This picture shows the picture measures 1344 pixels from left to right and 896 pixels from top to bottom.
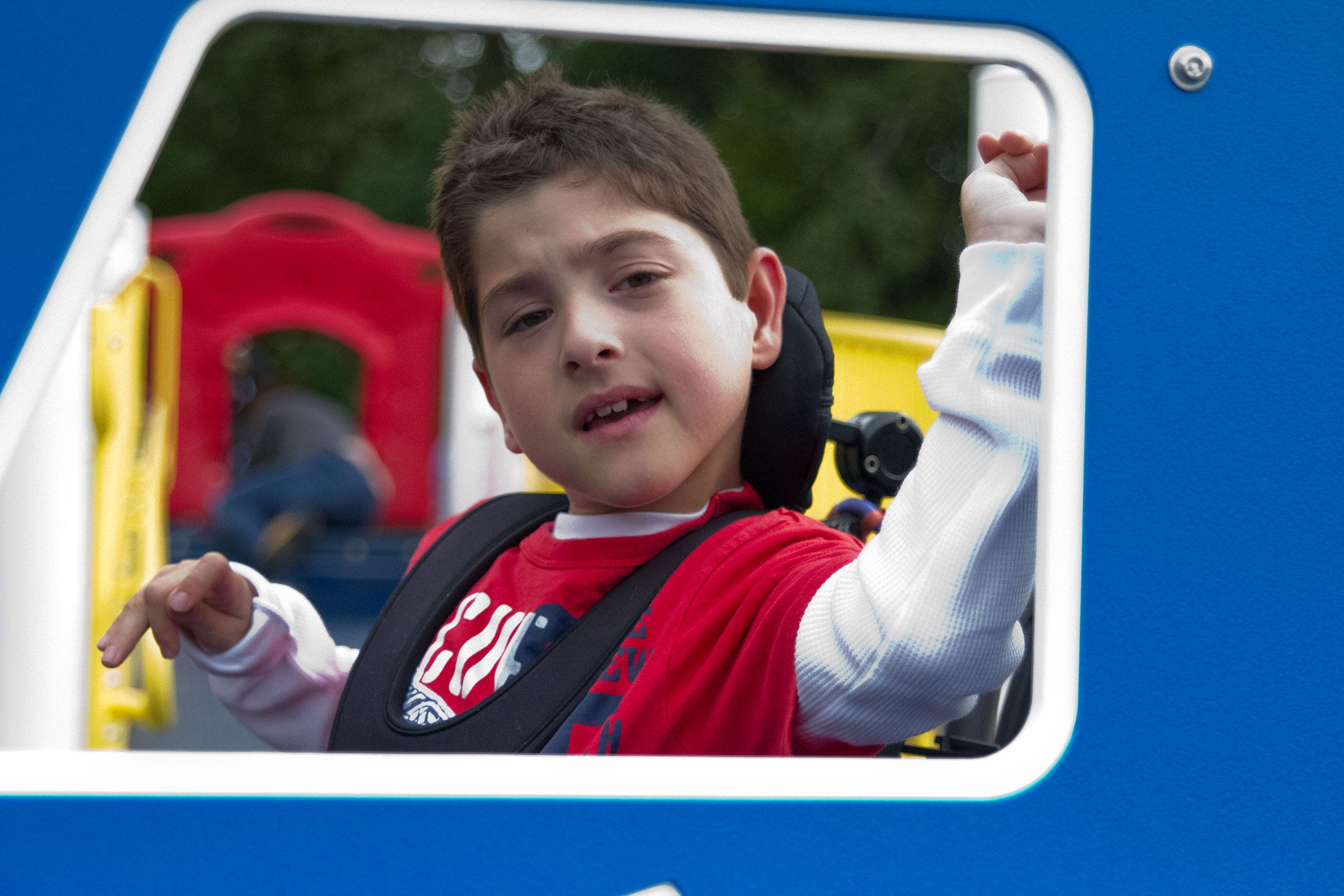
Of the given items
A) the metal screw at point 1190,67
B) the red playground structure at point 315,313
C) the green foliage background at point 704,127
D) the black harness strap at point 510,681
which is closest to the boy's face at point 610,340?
the black harness strap at point 510,681

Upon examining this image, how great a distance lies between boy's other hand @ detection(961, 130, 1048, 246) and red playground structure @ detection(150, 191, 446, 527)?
7.23m

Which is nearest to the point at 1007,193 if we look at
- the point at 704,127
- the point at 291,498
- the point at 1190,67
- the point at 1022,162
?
the point at 1022,162

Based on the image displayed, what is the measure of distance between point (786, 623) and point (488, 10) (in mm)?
549

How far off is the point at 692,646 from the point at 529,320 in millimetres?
398

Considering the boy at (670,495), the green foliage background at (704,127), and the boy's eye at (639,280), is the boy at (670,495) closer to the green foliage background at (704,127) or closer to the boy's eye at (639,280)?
the boy's eye at (639,280)

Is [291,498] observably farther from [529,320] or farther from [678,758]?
[678,758]

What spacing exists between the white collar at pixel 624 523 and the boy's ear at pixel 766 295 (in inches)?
7.0

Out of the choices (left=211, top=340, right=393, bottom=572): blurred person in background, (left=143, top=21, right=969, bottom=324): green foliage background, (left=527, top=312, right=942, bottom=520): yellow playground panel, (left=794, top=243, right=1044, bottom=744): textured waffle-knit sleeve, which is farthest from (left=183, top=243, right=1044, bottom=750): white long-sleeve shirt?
(left=143, top=21, right=969, bottom=324): green foliage background

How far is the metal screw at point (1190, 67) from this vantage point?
2.81ft

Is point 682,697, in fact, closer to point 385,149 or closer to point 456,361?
point 456,361

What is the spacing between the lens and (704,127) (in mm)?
10844

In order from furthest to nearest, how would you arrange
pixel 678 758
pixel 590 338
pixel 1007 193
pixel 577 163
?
pixel 577 163 → pixel 590 338 → pixel 1007 193 → pixel 678 758

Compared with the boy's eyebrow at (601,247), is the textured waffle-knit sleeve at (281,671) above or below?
below

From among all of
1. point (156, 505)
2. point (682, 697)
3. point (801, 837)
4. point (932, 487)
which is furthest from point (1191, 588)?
point (156, 505)
